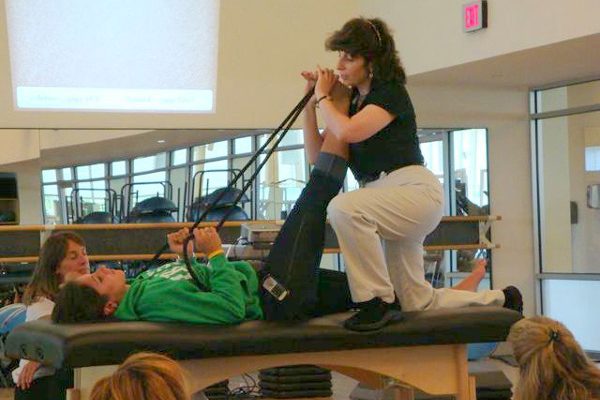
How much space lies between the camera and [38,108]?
21.7 ft

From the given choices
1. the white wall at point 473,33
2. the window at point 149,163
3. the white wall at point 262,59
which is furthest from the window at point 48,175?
the white wall at point 473,33

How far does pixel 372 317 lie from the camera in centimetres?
278

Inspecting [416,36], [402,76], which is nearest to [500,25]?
[416,36]

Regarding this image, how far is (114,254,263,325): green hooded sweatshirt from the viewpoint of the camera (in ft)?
8.85

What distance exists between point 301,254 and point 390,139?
0.45 m

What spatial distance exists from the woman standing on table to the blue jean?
0.06 meters

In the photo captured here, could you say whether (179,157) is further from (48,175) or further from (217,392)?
(217,392)

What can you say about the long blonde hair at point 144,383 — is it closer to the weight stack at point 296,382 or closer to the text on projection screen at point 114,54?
the weight stack at point 296,382

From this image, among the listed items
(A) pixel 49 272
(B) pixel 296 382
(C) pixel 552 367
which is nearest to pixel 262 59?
(B) pixel 296 382

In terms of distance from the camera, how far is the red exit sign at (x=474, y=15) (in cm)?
636

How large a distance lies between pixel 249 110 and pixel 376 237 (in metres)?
4.37

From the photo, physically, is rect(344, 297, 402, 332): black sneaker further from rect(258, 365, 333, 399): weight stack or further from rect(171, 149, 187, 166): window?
rect(171, 149, 187, 166): window

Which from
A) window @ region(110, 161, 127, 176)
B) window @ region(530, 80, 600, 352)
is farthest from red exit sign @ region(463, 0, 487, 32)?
window @ region(110, 161, 127, 176)

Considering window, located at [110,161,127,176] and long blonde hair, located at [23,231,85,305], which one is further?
window, located at [110,161,127,176]
